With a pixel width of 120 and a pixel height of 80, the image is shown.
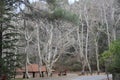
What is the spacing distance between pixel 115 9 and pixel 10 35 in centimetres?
1966

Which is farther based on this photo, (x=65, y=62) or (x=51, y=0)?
(x=65, y=62)

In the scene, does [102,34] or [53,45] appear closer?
[53,45]

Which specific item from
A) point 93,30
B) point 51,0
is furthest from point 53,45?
point 51,0

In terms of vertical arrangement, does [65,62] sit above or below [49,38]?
below

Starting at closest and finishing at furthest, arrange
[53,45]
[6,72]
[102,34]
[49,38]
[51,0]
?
1. [51,0]
2. [6,72]
3. [49,38]
4. [53,45]
5. [102,34]

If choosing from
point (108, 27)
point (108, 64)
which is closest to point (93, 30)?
point (108, 27)

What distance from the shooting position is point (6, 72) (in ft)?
46.1

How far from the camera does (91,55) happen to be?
36.8m

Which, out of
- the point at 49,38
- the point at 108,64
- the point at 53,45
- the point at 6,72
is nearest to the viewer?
the point at 6,72

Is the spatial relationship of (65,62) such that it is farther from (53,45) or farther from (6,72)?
(6,72)

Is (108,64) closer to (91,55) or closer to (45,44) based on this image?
(45,44)

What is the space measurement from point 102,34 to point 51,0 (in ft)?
79.2

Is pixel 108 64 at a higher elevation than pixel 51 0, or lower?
lower

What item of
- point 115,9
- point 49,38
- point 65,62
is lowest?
point 65,62
